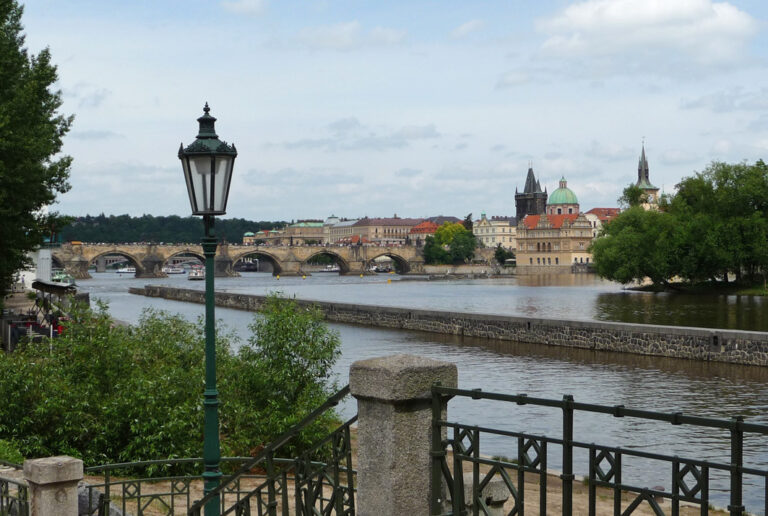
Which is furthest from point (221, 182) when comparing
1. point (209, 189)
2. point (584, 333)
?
point (584, 333)

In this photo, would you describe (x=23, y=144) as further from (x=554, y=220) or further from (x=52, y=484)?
(x=554, y=220)

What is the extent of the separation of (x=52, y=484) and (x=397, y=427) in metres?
3.93

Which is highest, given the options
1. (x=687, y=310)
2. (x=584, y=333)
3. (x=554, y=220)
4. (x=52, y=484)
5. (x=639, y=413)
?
(x=554, y=220)

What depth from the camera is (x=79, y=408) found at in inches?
537

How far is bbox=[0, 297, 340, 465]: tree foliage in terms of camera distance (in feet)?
44.6

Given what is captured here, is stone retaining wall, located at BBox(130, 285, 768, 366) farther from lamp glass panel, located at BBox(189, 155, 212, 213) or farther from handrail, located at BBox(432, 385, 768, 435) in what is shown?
handrail, located at BBox(432, 385, 768, 435)

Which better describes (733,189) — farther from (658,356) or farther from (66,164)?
(66,164)

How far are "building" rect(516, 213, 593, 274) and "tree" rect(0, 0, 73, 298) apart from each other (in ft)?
505

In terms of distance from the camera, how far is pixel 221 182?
23.9 feet

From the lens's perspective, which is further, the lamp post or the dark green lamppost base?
the lamp post

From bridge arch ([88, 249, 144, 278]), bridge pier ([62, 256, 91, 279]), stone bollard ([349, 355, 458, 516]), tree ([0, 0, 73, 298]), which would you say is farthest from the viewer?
bridge arch ([88, 249, 144, 278])

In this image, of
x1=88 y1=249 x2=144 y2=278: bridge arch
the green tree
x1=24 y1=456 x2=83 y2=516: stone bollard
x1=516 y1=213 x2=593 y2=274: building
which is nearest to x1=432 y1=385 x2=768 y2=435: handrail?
x1=24 y1=456 x2=83 y2=516: stone bollard

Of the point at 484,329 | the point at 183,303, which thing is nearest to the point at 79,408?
the point at 484,329

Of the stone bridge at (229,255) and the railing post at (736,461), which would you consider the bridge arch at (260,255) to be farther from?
the railing post at (736,461)
